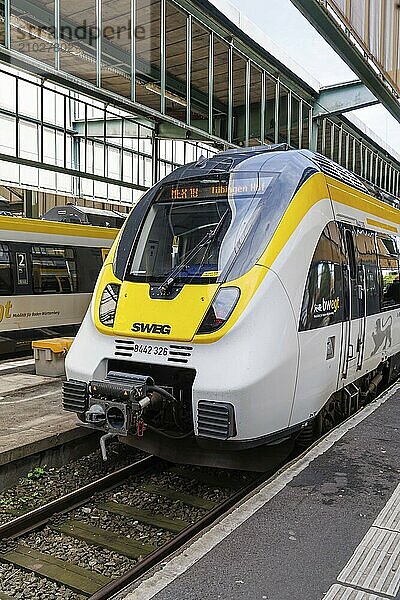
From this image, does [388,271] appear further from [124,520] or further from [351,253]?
[124,520]

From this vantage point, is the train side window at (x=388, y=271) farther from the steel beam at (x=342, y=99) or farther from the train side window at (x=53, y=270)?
the steel beam at (x=342, y=99)

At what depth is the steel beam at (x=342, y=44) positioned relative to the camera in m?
9.48

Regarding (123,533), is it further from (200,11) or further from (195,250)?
(200,11)

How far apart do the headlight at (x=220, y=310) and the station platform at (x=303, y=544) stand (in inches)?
51.2

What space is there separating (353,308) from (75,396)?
3219 mm

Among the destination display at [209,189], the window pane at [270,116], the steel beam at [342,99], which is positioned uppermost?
the steel beam at [342,99]

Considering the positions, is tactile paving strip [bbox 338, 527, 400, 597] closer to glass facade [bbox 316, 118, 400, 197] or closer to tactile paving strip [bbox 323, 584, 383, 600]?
tactile paving strip [bbox 323, 584, 383, 600]

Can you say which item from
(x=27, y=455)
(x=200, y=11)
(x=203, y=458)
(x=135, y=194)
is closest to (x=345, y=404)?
(x=203, y=458)

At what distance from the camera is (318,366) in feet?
19.2

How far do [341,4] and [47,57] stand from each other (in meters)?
5.29

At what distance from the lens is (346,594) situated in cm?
331

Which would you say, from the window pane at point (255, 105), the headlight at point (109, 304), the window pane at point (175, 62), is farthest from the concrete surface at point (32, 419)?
the window pane at point (255, 105)

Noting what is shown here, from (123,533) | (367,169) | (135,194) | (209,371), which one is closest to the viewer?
(209,371)

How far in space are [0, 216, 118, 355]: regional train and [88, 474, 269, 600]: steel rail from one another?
7568 millimetres
